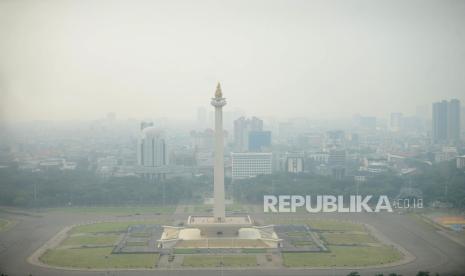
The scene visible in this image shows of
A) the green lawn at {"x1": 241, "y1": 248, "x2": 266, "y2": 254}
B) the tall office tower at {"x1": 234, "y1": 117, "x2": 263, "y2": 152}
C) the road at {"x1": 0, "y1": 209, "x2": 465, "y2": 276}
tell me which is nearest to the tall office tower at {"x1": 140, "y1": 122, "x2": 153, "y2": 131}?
the tall office tower at {"x1": 234, "y1": 117, "x2": 263, "y2": 152}

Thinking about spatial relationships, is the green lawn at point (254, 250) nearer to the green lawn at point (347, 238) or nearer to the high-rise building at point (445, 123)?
the green lawn at point (347, 238)

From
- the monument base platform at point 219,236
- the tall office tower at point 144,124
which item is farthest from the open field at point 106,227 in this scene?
the tall office tower at point 144,124

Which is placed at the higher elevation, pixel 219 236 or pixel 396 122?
pixel 396 122

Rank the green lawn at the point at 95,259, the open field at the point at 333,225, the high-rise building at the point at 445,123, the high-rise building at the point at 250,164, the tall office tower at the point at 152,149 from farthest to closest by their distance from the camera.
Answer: the high-rise building at the point at 445,123
the high-rise building at the point at 250,164
the tall office tower at the point at 152,149
the open field at the point at 333,225
the green lawn at the point at 95,259

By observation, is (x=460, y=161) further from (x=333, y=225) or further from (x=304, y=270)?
(x=304, y=270)

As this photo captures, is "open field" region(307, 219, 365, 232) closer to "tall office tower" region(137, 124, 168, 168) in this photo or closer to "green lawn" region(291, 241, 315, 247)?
"green lawn" region(291, 241, 315, 247)

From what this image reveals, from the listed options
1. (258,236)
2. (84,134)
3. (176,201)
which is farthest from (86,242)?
(84,134)

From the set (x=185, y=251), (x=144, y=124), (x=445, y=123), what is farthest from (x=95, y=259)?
(x=445, y=123)
